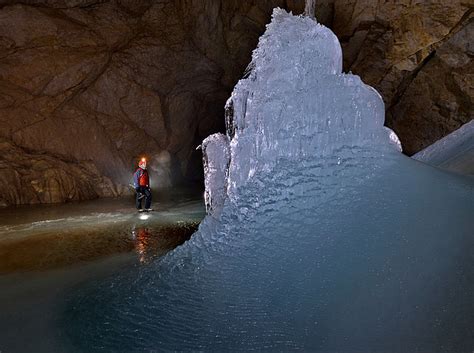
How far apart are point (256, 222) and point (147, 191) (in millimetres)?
5570

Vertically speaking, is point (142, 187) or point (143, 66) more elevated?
point (143, 66)

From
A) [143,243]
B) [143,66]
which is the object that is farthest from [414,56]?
[143,243]

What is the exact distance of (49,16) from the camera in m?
8.93

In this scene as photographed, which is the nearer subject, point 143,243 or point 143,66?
point 143,243

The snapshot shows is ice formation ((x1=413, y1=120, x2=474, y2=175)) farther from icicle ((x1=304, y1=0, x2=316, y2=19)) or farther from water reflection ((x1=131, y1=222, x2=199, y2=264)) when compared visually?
icicle ((x1=304, y1=0, x2=316, y2=19))

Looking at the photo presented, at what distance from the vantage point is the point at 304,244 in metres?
2.97

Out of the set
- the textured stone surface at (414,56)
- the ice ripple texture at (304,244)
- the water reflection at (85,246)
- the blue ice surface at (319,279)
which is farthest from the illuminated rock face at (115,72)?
the blue ice surface at (319,279)

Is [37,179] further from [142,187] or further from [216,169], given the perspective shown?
[216,169]

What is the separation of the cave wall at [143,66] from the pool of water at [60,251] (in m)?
3.08

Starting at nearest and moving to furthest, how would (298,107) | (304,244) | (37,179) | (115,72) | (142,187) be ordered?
(304,244)
(298,107)
(142,187)
(37,179)
(115,72)

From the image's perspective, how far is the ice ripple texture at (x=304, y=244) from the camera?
7.41 feet

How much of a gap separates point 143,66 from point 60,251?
841 cm

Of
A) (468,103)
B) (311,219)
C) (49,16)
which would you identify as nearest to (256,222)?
(311,219)

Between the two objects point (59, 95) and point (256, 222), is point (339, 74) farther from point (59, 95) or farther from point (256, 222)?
point (59, 95)
